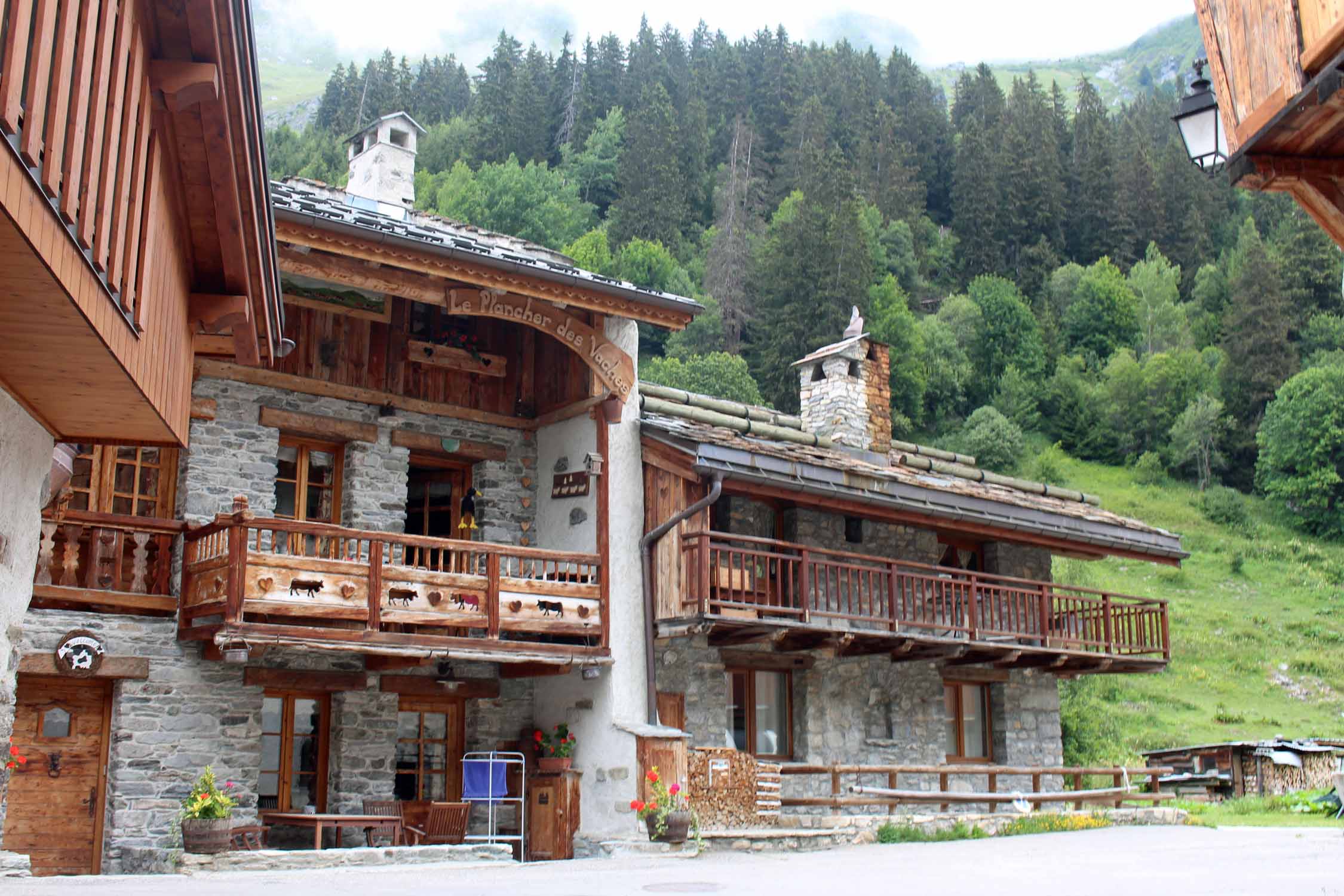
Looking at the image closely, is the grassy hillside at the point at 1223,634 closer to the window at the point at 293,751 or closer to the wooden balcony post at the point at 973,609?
the wooden balcony post at the point at 973,609

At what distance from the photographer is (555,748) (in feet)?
51.6

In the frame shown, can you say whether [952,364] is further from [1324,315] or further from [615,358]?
[615,358]

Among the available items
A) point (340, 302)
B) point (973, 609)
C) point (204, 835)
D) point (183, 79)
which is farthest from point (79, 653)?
point (973, 609)

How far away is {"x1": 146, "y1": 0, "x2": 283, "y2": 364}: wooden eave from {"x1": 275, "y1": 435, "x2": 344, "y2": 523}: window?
6708mm

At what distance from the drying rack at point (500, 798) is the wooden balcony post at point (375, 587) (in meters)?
2.54

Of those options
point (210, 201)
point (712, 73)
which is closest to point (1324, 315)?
point (712, 73)

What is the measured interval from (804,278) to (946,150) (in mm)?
30570

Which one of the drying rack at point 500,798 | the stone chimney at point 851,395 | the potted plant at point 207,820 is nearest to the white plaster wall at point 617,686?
the drying rack at point 500,798

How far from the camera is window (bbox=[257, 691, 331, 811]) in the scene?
47.1 feet

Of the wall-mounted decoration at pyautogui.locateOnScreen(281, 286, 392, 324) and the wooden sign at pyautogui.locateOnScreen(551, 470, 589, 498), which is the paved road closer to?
the wooden sign at pyautogui.locateOnScreen(551, 470, 589, 498)

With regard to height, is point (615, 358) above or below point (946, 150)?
below

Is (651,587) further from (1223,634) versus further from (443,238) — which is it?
(1223,634)

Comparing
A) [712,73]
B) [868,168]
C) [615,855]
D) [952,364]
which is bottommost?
[615,855]

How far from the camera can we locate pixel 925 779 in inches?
728
